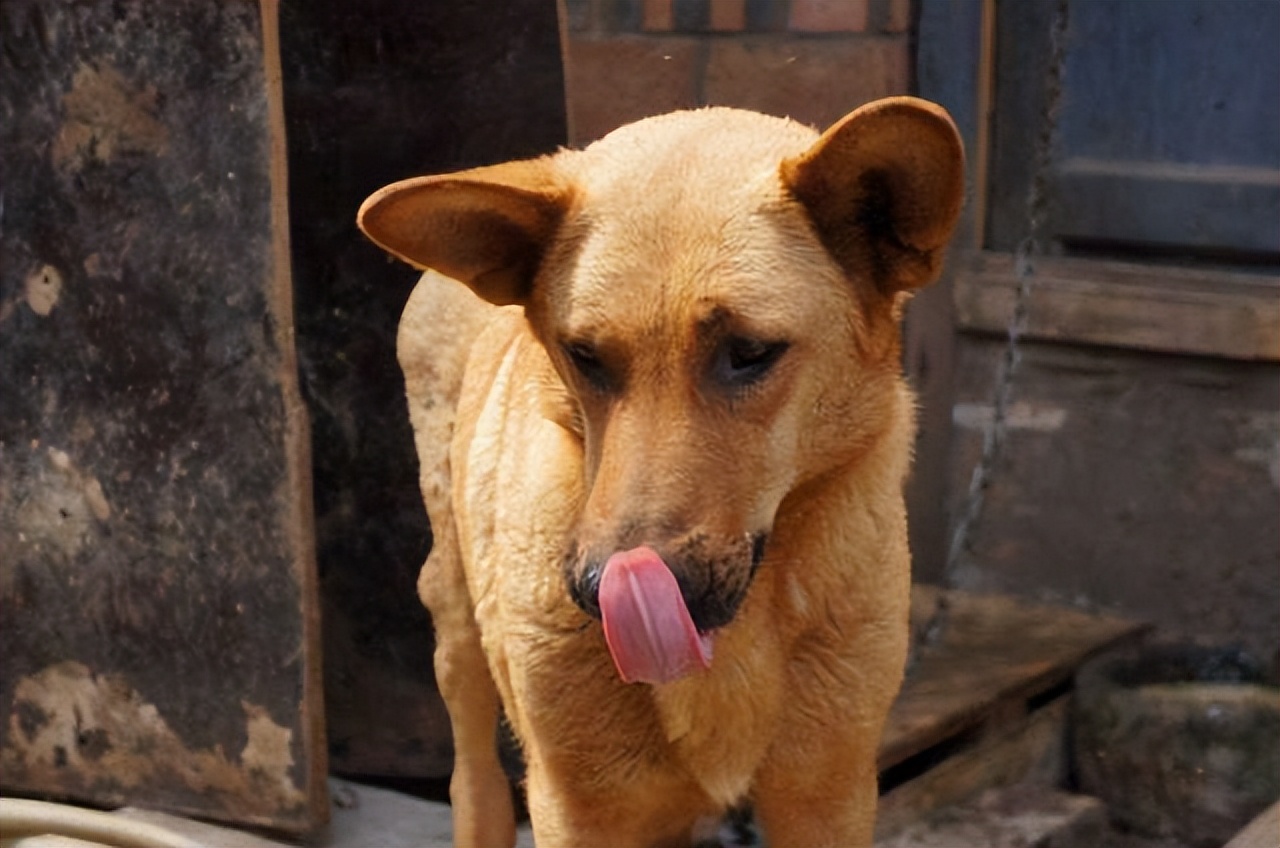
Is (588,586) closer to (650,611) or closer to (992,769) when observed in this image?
(650,611)

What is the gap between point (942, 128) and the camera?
2270 mm

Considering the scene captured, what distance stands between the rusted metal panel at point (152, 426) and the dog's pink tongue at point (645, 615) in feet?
5.93

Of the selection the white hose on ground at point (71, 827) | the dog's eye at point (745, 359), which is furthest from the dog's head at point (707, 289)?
the white hose on ground at point (71, 827)

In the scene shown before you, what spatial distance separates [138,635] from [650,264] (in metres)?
2.22

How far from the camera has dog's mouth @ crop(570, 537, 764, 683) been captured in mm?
2176

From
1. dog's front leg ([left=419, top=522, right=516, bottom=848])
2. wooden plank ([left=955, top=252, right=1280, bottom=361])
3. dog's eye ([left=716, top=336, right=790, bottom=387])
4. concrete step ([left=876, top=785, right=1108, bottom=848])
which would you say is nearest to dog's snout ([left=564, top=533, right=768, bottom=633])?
dog's eye ([left=716, top=336, right=790, bottom=387])

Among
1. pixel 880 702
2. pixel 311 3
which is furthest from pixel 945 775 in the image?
pixel 311 3

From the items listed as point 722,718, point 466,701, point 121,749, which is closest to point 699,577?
point 722,718

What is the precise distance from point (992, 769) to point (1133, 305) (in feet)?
4.19

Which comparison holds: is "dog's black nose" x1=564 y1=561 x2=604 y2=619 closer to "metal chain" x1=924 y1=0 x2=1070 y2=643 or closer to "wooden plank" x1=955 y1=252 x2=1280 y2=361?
"metal chain" x1=924 y1=0 x2=1070 y2=643

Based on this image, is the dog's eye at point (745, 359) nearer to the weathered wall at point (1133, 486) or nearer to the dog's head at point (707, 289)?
the dog's head at point (707, 289)

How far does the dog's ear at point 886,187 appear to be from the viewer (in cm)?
227

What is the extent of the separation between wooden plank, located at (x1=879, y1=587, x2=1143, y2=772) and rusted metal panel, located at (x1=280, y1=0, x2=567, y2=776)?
1.07 metres

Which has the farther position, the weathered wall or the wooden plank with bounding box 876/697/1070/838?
the weathered wall
